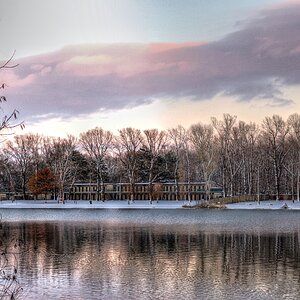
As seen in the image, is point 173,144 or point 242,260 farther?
point 173,144

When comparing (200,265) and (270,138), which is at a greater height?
(270,138)

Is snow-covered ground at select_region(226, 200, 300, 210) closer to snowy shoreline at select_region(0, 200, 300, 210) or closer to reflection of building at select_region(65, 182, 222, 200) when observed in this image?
snowy shoreline at select_region(0, 200, 300, 210)

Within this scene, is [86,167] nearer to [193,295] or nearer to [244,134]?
[244,134]

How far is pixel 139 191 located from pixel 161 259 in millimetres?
98433

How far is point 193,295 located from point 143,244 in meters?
15.4

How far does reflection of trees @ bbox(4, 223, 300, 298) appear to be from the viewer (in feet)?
71.3

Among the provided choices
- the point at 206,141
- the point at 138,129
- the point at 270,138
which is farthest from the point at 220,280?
the point at 138,129

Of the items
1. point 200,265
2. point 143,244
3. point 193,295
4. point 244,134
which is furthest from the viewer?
point 244,134

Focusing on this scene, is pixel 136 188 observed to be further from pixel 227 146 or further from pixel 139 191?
pixel 227 146

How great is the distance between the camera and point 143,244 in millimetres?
34281

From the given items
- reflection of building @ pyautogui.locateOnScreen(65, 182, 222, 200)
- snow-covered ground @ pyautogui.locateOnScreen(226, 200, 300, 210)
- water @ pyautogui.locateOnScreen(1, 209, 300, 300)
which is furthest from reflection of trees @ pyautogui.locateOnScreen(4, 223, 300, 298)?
reflection of building @ pyautogui.locateOnScreen(65, 182, 222, 200)

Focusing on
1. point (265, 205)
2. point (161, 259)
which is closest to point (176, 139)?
point (265, 205)

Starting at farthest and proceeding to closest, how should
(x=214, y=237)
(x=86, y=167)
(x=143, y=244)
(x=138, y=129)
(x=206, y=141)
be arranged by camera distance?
(x=86, y=167)
(x=138, y=129)
(x=206, y=141)
(x=214, y=237)
(x=143, y=244)

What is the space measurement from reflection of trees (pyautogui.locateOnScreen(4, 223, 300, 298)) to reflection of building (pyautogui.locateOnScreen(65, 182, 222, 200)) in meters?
75.9
